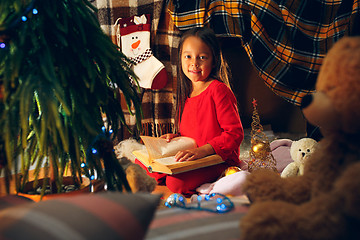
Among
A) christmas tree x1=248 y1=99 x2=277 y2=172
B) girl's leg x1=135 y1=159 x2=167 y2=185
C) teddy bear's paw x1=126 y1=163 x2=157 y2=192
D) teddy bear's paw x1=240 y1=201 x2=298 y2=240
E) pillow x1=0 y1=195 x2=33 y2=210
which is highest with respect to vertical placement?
teddy bear's paw x1=240 y1=201 x2=298 y2=240

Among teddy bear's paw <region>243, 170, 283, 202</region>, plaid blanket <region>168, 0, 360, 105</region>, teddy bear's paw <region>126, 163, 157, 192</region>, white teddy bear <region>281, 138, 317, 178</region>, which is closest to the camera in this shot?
teddy bear's paw <region>243, 170, 283, 202</region>

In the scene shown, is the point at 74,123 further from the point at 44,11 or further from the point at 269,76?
the point at 269,76

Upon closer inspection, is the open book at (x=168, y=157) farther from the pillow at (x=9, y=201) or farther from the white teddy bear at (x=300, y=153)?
the pillow at (x=9, y=201)

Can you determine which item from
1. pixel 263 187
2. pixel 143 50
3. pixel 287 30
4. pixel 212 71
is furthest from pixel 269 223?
pixel 143 50

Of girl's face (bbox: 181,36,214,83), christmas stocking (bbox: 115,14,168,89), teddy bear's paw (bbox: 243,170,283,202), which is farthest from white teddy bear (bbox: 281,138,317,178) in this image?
christmas stocking (bbox: 115,14,168,89)

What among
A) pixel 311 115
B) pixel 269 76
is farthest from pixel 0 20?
pixel 269 76

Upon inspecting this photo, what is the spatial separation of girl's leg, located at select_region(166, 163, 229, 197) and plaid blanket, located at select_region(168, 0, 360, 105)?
24.6 inches

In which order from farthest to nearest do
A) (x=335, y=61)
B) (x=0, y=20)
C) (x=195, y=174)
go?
(x=195, y=174), (x=0, y=20), (x=335, y=61)

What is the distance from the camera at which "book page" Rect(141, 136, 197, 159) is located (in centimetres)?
138

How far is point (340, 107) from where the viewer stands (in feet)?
1.54

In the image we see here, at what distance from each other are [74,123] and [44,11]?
10.5 inches

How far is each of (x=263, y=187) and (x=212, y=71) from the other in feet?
3.45

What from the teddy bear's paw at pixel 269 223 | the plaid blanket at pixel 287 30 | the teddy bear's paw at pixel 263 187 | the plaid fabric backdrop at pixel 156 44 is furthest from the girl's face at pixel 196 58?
the teddy bear's paw at pixel 269 223

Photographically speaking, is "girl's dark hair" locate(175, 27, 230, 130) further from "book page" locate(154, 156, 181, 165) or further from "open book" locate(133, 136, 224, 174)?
"book page" locate(154, 156, 181, 165)
